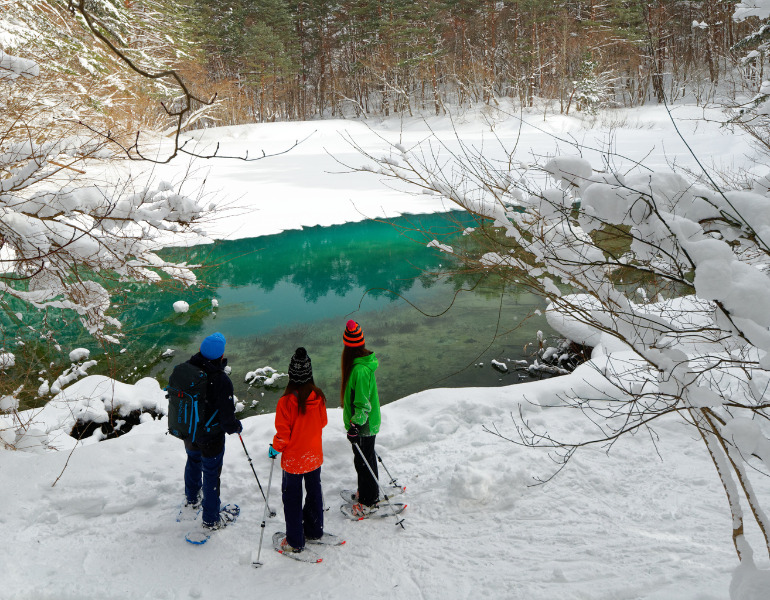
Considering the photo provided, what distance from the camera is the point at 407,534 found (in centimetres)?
394

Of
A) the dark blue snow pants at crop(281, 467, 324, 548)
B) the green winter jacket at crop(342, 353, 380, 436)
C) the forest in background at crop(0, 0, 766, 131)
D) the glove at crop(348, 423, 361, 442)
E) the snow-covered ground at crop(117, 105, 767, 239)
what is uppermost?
the forest in background at crop(0, 0, 766, 131)

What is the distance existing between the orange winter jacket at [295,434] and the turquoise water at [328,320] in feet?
11.0

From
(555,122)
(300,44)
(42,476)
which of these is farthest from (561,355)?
(300,44)

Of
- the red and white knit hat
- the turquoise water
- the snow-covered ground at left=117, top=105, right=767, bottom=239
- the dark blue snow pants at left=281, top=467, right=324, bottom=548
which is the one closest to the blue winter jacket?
the dark blue snow pants at left=281, top=467, right=324, bottom=548

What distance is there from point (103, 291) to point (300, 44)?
3938 cm

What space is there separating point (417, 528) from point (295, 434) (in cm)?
121

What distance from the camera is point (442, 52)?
32.3 meters

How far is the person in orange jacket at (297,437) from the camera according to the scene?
145 inches

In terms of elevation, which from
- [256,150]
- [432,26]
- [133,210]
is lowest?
[133,210]

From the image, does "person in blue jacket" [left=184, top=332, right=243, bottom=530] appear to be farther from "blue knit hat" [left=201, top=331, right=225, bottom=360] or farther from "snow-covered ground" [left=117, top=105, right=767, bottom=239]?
"snow-covered ground" [left=117, top=105, right=767, bottom=239]

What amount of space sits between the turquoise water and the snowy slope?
7.93 feet

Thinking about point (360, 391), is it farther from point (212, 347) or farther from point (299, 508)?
point (212, 347)

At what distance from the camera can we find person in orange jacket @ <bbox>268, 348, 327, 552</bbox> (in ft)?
12.1

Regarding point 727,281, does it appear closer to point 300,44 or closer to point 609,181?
point 609,181
